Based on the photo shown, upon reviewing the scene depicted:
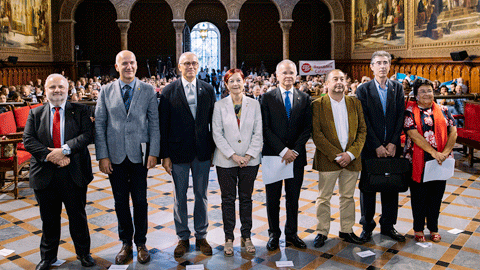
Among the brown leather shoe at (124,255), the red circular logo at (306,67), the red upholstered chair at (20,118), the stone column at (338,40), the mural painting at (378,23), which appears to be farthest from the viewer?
the stone column at (338,40)

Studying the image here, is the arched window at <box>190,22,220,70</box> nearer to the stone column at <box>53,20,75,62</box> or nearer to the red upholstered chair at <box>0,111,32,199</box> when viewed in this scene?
the stone column at <box>53,20,75,62</box>

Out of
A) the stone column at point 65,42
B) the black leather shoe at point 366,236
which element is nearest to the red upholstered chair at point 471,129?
the black leather shoe at point 366,236

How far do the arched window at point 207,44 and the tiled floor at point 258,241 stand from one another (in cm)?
2206

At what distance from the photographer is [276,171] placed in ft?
13.1

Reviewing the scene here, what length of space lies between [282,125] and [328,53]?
23657 mm

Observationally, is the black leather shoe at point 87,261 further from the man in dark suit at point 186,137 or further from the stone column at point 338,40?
the stone column at point 338,40

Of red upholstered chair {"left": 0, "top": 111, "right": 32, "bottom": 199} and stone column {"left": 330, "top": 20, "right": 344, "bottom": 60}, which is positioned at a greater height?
stone column {"left": 330, "top": 20, "right": 344, "bottom": 60}

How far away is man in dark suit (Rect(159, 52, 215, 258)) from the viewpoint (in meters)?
3.93

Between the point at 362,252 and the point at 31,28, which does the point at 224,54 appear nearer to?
the point at 31,28

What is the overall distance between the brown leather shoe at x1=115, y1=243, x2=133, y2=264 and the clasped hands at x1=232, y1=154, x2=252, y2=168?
1229 millimetres

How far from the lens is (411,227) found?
466cm

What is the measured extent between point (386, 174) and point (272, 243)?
1223mm

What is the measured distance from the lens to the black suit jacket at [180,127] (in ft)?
12.9

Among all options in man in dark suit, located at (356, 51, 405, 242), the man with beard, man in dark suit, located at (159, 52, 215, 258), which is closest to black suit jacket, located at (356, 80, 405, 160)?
man in dark suit, located at (356, 51, 405, 242)
